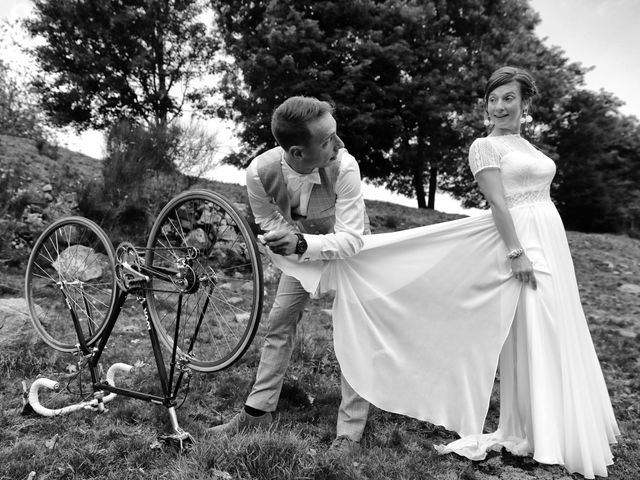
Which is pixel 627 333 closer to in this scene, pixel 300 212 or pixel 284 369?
pixel 284 369

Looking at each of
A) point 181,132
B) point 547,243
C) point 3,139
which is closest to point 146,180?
point 181,132

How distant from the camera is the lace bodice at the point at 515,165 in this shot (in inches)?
109

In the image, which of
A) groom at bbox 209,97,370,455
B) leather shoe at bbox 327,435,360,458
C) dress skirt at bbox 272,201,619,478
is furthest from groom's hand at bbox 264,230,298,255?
leather shoe at bbox 327,435,360,458

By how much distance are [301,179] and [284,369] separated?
1.18 meters

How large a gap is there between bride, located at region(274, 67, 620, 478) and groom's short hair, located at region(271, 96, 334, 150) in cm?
76

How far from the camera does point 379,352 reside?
9.27 ft

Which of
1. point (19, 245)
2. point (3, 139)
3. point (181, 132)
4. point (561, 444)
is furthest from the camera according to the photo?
point (3, 139)

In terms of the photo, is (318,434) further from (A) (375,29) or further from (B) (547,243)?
(A) (375,29)

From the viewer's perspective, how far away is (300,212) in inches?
111

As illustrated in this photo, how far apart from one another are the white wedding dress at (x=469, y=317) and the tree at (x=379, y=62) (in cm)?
1053

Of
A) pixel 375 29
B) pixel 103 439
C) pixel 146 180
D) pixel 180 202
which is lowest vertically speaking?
pixel 103 439

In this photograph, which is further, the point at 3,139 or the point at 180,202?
the point at 3,139

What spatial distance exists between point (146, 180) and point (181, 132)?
56.1 inches

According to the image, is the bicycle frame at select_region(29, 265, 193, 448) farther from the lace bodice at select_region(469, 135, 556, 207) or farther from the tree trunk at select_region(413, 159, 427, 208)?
the tree trunk at select_region(413, 159, 427, 208)
